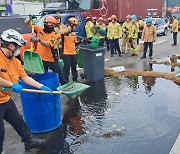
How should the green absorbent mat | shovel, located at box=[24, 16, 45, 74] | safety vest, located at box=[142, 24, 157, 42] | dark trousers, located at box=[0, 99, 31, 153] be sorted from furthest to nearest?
safety vest, located at box=[142, 24, 157, 42]
shovel, located at box=[24, 16, 45, 74]
the green absorbent mat
dark trousers, located at box=[0, 99, 31, 153]

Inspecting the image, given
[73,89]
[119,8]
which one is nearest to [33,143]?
[73,89]

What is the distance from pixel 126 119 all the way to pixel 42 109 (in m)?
1.63

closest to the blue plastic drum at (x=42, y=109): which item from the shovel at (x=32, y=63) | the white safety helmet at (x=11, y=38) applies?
the shovel at (x=32, y=63)

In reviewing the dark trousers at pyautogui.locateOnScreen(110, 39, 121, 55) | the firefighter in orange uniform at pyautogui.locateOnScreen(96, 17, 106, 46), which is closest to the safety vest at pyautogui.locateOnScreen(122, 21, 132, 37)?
the dark trousers at pyautogui.locateOnScreen(110, 39, 121, 55)

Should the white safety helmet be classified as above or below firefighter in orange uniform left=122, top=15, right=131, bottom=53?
above

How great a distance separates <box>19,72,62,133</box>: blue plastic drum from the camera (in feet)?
14.7

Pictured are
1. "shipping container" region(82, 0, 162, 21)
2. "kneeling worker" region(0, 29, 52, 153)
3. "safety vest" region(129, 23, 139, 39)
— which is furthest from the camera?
"shipping container" region(82, 0, 162, 21)

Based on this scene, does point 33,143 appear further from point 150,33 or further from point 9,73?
point 150,33

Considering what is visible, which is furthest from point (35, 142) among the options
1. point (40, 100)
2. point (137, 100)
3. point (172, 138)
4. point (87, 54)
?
point (87, 54)

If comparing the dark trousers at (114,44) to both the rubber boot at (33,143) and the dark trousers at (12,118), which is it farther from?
the dark trousers at (12,118)

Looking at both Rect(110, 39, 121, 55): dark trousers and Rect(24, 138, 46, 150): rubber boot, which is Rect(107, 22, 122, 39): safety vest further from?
Rect(24, 138, 46, 150): rubber boot

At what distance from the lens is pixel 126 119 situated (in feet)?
17.0

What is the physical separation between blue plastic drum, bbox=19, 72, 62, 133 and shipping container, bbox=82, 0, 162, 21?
1344 centimetres

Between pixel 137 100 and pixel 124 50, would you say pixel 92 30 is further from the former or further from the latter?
pixel 137 100
